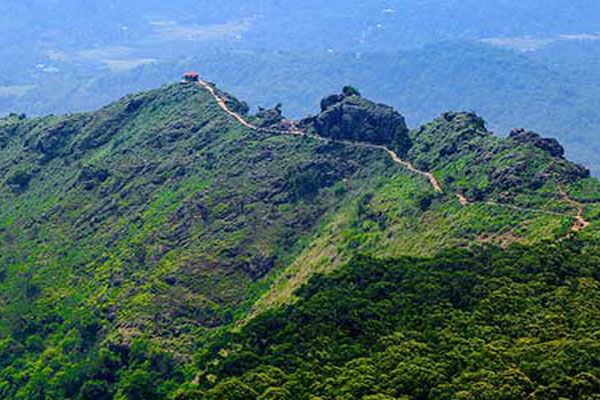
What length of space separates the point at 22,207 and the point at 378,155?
57.1 meters

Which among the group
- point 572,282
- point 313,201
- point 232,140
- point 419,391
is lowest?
point 419,391

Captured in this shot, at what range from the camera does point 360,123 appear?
119 meters

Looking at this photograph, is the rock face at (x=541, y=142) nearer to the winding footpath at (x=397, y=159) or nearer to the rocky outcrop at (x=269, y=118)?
the winding footpath at (x=397, y=159)

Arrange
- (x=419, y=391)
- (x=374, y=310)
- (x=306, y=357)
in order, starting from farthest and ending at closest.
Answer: (x=374, y=310)
(x=306, y=357)
(x=419, y=391)

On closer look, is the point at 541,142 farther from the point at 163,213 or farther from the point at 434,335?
the point at 163,213

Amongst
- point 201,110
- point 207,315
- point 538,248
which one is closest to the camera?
point 538,248

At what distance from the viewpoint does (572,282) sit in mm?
62344

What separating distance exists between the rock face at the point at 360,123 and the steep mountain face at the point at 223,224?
23cm

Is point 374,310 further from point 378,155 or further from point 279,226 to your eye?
point 378,155

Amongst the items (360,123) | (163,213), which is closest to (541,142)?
(360,123)

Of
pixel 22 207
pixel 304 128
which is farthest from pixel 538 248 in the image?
pixel 22 207

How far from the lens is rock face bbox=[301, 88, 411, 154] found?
4596 inches

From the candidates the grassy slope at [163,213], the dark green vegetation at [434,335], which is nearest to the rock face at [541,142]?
the grassy slope at [163,213]

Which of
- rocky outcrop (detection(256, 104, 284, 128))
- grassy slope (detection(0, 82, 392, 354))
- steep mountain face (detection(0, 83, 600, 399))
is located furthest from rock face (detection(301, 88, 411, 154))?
rocky outcrop (detection(256, 104, 284, 128))
